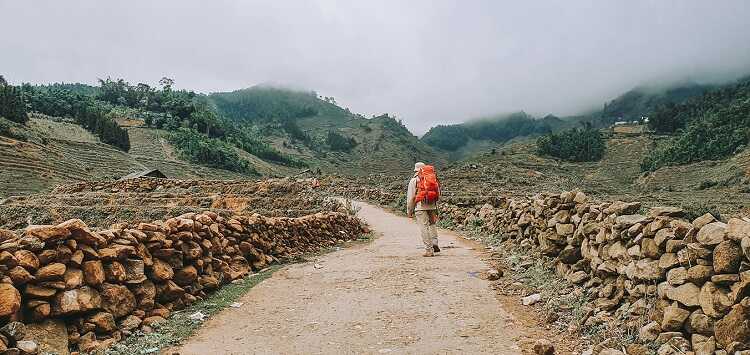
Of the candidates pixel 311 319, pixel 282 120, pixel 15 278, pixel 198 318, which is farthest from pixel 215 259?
pixel 282 120

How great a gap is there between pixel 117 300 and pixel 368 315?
2.68 m

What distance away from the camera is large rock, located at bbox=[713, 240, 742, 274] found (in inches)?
131

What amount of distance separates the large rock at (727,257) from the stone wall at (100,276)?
5.19 metres

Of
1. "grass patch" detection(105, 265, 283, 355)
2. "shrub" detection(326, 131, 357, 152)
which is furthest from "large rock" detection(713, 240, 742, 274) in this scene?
"shrub" detection(326, 131, 357, 152)

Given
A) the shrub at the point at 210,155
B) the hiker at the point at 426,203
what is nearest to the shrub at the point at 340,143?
the shrub at the point at 210,155

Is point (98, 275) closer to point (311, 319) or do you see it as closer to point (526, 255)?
point (311, 319)

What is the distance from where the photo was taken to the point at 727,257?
11.1 feet

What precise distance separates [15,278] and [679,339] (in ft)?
17.6

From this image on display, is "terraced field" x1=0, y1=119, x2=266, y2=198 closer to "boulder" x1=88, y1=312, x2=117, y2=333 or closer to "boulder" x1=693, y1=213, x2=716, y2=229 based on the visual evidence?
"boulder" x1=88, y1=312, x2=117, y2=333

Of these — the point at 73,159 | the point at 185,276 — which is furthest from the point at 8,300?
the point at 73,159

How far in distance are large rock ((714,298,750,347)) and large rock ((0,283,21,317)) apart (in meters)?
5.32

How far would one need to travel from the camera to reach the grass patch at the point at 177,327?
462cm

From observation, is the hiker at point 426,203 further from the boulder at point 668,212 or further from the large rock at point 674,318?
the large rock at point 674,318

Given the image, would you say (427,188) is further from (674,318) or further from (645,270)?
(674,318)
